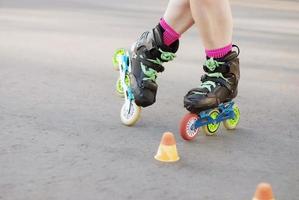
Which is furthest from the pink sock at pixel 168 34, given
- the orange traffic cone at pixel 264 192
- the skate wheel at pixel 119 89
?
the orange traffic cone at pixel 264 192

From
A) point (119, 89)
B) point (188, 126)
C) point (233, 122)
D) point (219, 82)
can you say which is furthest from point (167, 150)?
point (119, 89)

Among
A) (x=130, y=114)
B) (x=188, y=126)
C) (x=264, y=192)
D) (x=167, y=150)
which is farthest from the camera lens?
(x=130, y=114)

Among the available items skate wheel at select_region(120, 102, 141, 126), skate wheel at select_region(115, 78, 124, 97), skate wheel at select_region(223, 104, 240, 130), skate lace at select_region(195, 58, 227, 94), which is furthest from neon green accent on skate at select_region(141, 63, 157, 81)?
skate wheel at select_region(115, 78, 124, 97)

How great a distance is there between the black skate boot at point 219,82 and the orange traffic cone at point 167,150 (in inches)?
13.7

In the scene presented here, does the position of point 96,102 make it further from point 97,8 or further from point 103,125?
point 97,8

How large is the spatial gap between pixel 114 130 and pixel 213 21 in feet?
2.17

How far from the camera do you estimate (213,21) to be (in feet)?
8.66

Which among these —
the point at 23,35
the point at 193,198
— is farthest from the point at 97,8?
the point at 193,198

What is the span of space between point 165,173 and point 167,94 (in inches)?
53.3

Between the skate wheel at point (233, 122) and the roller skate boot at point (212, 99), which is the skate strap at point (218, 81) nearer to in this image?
the roller skate boot at point (212, 99)

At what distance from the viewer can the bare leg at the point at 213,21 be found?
262cm

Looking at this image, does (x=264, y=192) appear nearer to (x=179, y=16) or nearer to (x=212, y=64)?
(x=212, y=64)

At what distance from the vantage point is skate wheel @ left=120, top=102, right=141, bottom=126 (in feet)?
9.16

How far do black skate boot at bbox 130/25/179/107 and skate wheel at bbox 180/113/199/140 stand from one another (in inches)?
10.4
